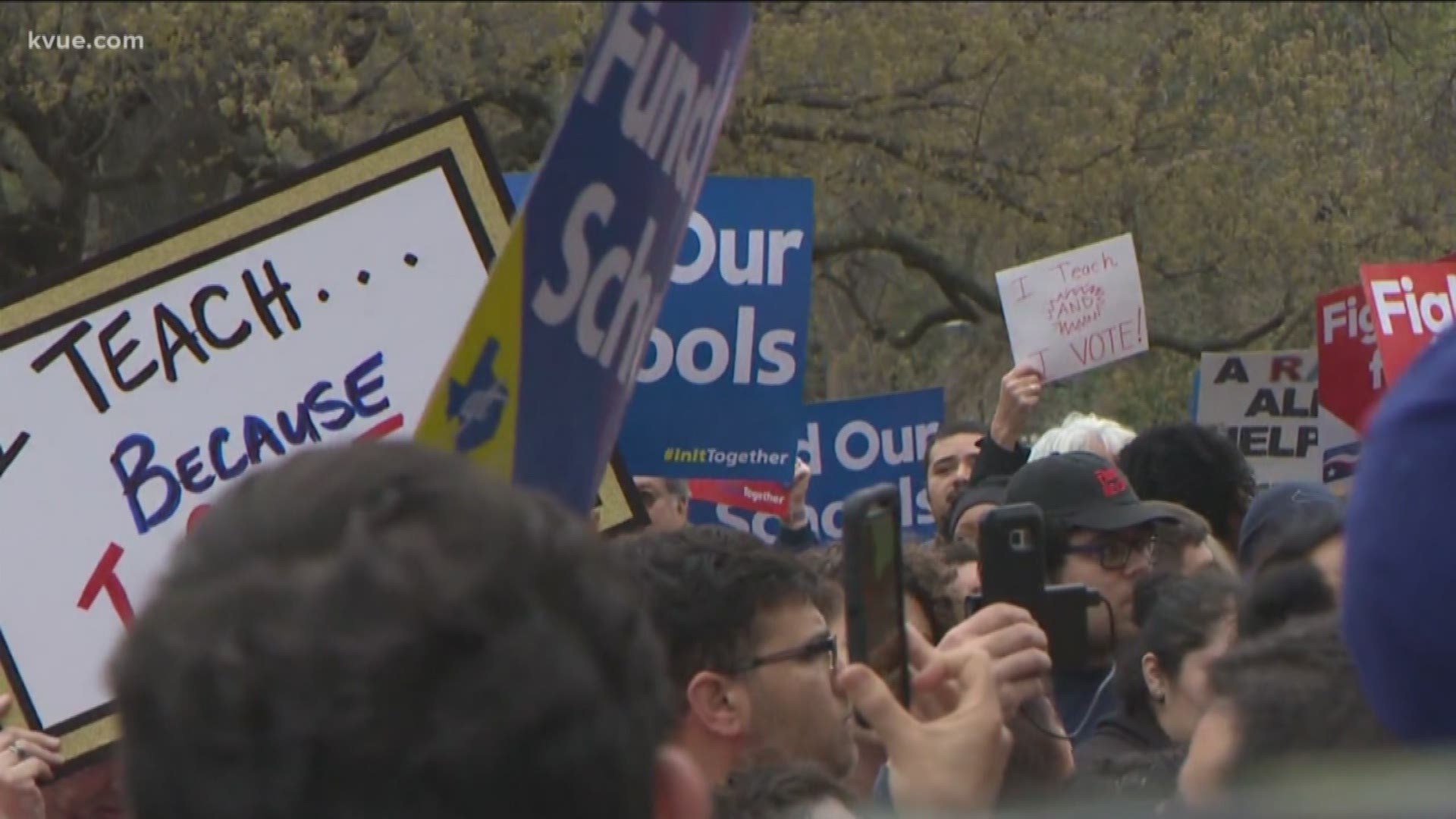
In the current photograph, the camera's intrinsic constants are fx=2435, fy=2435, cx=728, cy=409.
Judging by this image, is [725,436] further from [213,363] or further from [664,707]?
[664,707]

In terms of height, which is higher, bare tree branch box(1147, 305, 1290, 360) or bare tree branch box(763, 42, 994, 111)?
bare tree branch box(763, 42, 994, 111)

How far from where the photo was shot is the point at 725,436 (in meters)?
6.21

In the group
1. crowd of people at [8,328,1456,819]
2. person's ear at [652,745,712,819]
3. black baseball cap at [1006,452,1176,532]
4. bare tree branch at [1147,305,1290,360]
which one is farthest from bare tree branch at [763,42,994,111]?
person's ear at [652,745,712,819]

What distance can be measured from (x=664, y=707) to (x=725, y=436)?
194 inches

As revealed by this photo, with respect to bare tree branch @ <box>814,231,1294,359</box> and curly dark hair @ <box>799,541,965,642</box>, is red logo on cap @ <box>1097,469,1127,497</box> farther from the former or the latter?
bare tree branch @ <box>814,231,1294,359</box>

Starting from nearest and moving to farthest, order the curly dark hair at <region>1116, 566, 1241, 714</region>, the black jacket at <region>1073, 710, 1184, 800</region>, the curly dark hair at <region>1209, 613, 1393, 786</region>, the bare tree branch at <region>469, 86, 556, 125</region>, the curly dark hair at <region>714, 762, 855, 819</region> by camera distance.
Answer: the curly dark hair at <region>1209, 613, 1393, 786</region>, the curly dark hair at <region>714, 762, 855, 819</region>, the black jacket at <region>1073, 710, 1184, 800</region>, the curly dark hair at <region>1116, 566, 1241, 714</region>, the bare tree branch at <region>469, 86, 556, 125</region>

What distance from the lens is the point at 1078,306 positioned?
7797 millimetres

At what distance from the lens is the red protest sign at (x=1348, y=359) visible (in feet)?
26.2

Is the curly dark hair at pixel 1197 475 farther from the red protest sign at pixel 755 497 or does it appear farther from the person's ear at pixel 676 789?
the person's ear at pixel 676 789

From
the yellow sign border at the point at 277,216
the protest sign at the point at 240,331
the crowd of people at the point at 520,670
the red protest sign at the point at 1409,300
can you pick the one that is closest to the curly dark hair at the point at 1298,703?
the crowd of people at the point at 520,670

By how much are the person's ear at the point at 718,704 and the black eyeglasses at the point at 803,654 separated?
0.03m

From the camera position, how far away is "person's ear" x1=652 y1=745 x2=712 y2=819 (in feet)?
4.37

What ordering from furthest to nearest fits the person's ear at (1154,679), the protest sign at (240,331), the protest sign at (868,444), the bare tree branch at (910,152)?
1. the bare tree branch at (910,152)
2. the protest sign at (868,444)
3. the person's ear at (1154,679)
4. the protest sign at (240,331)

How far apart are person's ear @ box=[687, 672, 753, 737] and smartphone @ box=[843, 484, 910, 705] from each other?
85 centimetres
